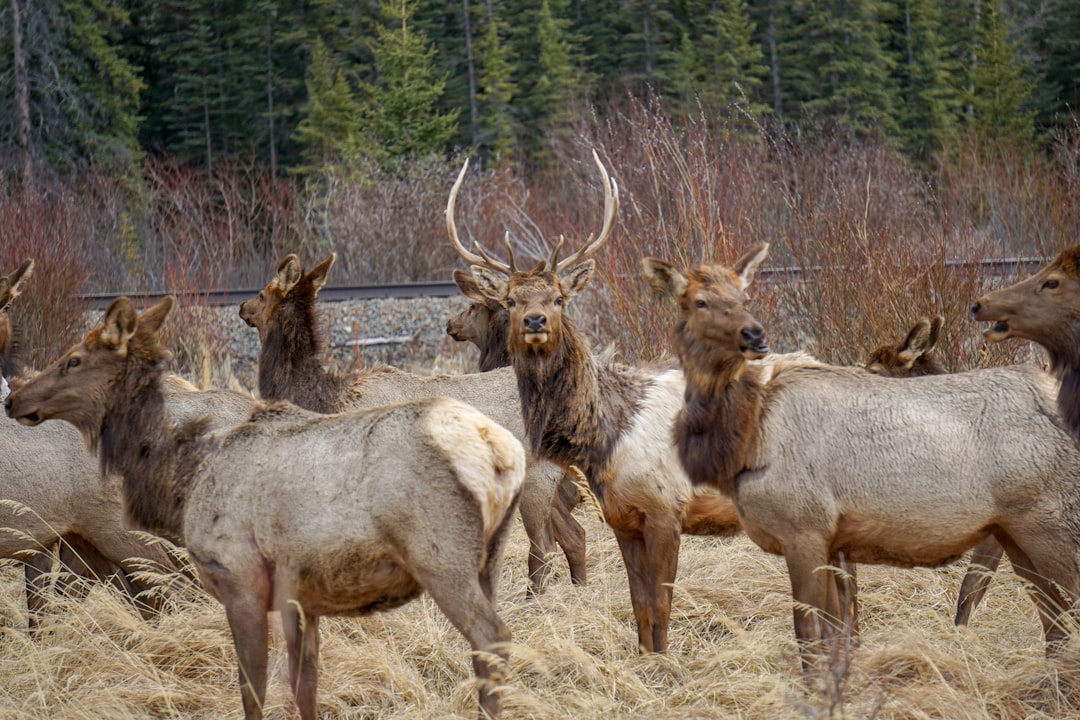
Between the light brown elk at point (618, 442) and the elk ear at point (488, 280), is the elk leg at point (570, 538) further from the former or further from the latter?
the light brown elk at point (618, 442)

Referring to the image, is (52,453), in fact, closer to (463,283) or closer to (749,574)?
(463,283)

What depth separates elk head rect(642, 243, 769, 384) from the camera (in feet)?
19.5

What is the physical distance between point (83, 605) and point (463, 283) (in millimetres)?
3461

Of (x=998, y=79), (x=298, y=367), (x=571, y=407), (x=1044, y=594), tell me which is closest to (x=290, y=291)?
(x=298, y=367)

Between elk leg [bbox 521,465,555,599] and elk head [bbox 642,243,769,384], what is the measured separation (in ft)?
6.54

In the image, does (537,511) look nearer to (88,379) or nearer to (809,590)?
(809,590)

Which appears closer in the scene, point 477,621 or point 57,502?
point 477,621

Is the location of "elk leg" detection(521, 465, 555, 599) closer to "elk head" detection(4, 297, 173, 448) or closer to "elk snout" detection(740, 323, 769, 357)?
"elk snout" detection(740, 323, 769, 357)

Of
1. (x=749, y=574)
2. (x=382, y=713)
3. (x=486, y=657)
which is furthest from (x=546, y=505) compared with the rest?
(x=486, y=657)

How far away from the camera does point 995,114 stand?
102ft

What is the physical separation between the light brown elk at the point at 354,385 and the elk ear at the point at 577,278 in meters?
0.94

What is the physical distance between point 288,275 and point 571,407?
2.64 metres

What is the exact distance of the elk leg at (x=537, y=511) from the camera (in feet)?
26.4

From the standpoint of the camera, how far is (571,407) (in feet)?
22.4
